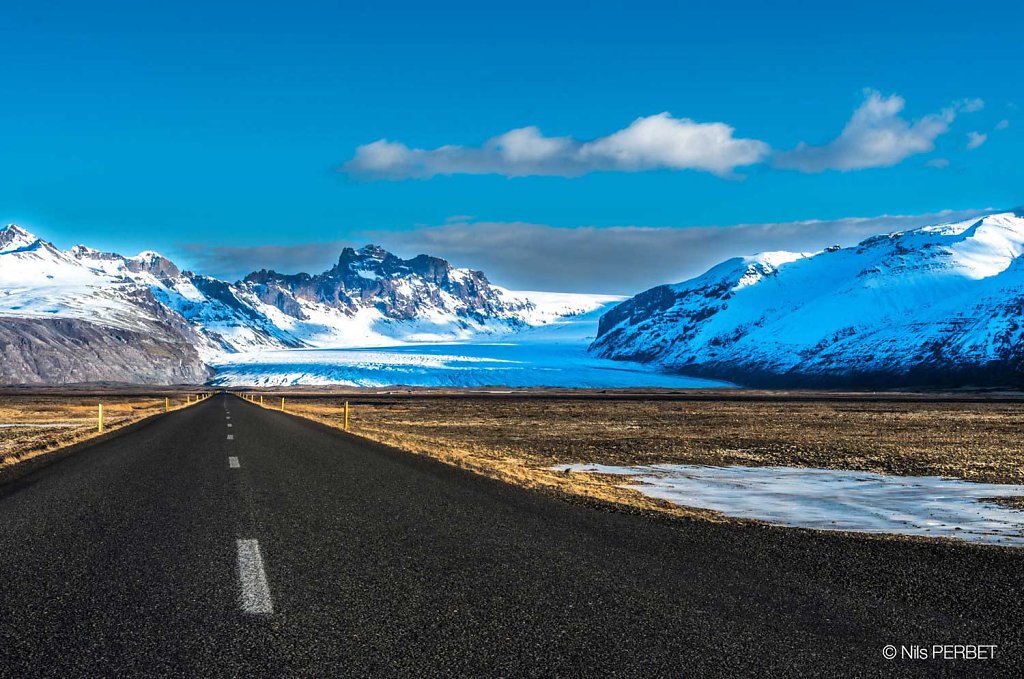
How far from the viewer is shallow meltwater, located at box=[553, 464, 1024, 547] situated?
1218 cm

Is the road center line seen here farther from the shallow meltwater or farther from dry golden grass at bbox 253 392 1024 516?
the shallow meltwater

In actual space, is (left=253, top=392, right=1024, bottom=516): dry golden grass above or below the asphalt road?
below

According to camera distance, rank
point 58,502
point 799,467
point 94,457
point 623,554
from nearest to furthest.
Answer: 1. point 623,554
2. point 58,502
3. point 94,457
4. point 799,467

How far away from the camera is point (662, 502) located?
47.1 ft

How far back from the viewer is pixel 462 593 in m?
6.90

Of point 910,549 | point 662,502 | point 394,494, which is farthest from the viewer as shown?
point 662,502

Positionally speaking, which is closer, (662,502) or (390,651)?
(390,651)

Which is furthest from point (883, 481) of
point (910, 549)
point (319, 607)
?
point (319, 607)

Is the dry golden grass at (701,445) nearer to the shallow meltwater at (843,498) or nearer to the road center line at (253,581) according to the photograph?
the shallow meltwater at (843,498)

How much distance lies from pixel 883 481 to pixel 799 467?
413 cm

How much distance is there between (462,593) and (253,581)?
6.20ft

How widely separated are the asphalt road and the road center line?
2 cm

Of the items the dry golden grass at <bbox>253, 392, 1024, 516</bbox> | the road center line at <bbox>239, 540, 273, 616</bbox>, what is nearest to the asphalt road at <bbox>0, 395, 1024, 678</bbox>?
the road center line at <bbox>239, 540, 273, 616</bbox>

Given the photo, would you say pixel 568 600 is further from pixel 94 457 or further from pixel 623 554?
pixel 94 457
